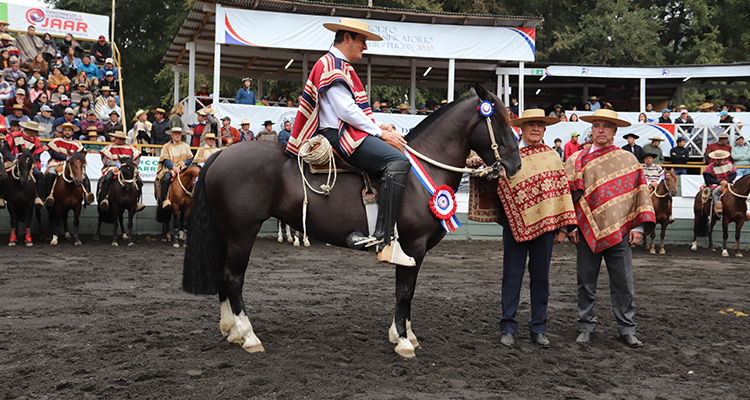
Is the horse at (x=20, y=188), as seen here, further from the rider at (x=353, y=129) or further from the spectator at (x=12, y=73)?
the rider at (x=353, y=129)

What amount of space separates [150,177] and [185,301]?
28.0 feet

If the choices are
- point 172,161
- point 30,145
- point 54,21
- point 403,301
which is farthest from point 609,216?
point 54,21

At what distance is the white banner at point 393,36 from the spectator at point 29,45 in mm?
6965

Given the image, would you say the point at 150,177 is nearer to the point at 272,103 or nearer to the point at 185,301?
the point at 272,103

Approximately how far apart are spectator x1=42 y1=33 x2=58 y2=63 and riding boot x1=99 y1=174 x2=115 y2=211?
842 centimetres

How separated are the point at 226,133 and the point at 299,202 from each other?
1133 centimetres

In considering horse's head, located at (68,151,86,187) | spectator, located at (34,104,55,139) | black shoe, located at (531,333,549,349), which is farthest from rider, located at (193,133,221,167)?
black shoe, located at (531,333,549,349)

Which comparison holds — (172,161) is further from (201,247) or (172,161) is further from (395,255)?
(395,255)

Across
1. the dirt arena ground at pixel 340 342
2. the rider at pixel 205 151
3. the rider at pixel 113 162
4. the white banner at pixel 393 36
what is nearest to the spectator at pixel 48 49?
the white banner at pixel 393 36

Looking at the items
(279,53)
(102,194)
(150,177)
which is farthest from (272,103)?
(102,194)

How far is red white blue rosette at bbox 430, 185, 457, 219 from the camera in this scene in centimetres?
495

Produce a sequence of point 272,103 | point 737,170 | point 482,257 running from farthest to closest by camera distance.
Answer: point 272,103 < point 737,170 < point 482,257

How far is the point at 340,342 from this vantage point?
5250 mm

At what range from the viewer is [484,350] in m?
5.13
